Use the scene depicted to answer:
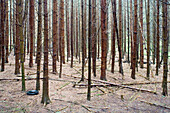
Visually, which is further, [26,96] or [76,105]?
[26,96]

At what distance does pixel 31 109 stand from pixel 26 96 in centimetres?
75

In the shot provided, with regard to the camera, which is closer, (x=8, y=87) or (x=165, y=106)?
(x=165, y=106)

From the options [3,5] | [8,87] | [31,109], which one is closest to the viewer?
[31,109]

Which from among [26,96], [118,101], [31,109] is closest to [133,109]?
[118,101]

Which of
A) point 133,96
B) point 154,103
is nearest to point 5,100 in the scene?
point 133,96

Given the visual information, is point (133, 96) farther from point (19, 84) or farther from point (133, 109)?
point (19, 84)

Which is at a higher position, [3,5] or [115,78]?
[3,5]

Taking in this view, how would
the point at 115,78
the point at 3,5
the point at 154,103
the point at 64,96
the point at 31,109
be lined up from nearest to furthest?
the point at 31,109 < the point at 154,103 < the point at 64,96 < the point at 115,78 < the point at 3,5

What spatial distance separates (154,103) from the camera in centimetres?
378

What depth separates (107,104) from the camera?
3.71 metres

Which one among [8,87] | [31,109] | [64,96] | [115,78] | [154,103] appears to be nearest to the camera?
[31,109]

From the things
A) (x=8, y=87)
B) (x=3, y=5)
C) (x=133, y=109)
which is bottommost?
(x=133, y=109)

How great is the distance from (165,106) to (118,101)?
1062 mm

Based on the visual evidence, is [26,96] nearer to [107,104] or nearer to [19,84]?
[19,84]
